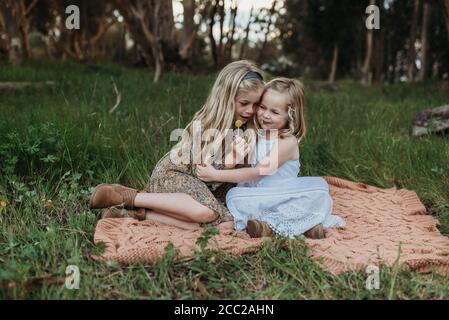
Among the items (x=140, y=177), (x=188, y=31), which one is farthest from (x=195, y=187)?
(x=188, y=31)

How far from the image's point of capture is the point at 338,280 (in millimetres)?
2576

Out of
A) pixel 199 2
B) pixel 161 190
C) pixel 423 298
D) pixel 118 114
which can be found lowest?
pixel 423 298

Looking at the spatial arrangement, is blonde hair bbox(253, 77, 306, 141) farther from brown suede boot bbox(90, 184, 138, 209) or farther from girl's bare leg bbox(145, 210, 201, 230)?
brown suede boot bbox(90, 184, 138, 209)

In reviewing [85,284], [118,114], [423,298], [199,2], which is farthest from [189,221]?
[199,2]

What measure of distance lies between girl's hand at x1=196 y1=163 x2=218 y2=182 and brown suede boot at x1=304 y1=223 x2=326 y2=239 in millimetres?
634

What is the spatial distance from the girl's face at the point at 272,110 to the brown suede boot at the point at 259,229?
2.15 feet

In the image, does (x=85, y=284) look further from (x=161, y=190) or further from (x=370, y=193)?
(x=370, y=193)

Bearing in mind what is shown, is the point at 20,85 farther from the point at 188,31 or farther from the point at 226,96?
the point at 188,31

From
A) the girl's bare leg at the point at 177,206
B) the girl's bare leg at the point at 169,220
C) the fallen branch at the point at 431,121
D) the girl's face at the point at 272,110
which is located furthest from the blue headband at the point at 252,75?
the fallen branch at the point at 431,121

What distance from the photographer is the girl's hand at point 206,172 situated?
3.32 metres

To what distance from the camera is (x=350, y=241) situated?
3.13 meters

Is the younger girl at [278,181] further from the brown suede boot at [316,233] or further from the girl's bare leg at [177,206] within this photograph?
the girl's bare leg at [177,206]

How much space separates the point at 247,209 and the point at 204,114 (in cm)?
68

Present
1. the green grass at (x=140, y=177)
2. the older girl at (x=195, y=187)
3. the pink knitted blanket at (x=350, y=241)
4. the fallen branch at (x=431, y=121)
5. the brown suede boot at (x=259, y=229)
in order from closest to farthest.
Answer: the green grass at (x=140, y=177) < the pink knitted blanket at (x=350, y=241) < the brown suede boot at (x=259, y=229) < the older girl at (x=195, y=187) < the fallen branch at (x=431, y=121)
